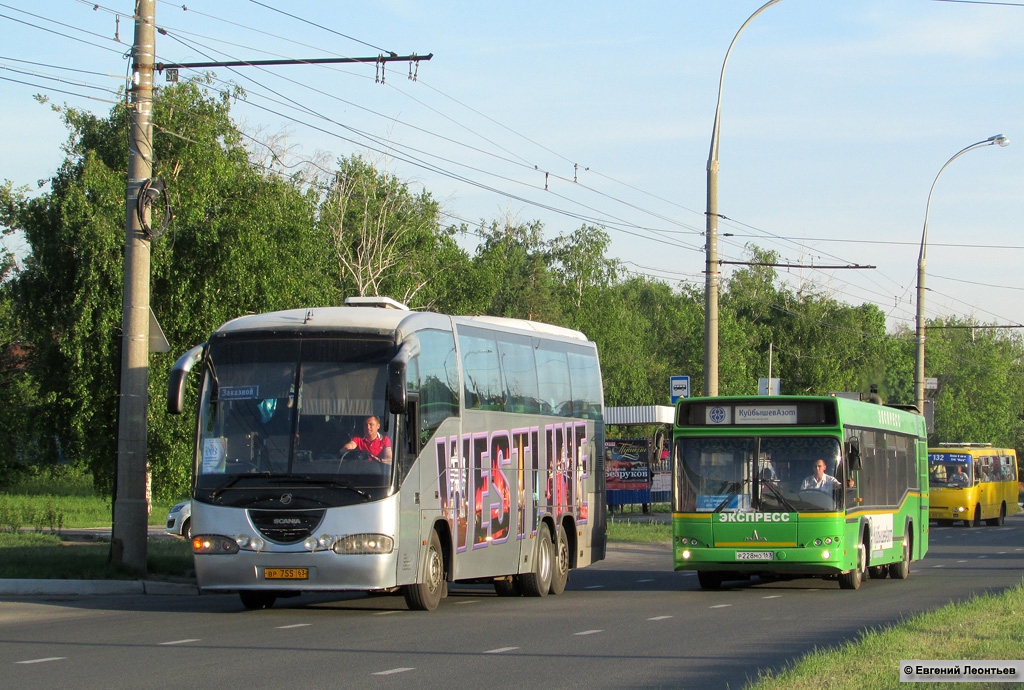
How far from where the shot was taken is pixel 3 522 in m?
27.5

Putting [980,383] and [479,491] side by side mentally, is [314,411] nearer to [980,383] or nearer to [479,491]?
[479,491]

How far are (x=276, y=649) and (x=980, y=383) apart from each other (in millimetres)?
102887

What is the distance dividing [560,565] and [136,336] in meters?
6.81

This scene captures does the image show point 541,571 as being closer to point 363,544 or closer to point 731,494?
point 731,494

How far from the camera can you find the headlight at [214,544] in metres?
14.7

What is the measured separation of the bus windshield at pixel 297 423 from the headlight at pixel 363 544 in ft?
1.28

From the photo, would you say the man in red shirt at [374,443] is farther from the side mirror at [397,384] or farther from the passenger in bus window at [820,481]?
the passenger in bus window at [820,481]

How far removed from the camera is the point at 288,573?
14.5 metres

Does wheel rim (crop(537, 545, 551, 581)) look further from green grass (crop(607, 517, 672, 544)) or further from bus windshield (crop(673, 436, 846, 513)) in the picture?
green grass (crop(607, 517, 672, 544))

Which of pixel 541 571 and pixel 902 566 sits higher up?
pixel 541 571

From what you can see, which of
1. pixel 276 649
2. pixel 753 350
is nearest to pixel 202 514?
pixel 276 649

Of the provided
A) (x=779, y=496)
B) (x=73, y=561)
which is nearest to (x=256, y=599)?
(x=73, y=561)

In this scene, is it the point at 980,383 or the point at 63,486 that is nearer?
the point at 63,486

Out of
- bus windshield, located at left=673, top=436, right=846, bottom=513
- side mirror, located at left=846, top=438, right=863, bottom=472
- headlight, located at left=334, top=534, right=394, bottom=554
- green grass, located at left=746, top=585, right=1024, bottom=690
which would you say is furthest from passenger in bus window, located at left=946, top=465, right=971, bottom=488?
headlight, located at left=334, top=534, right=394, bottom=554
